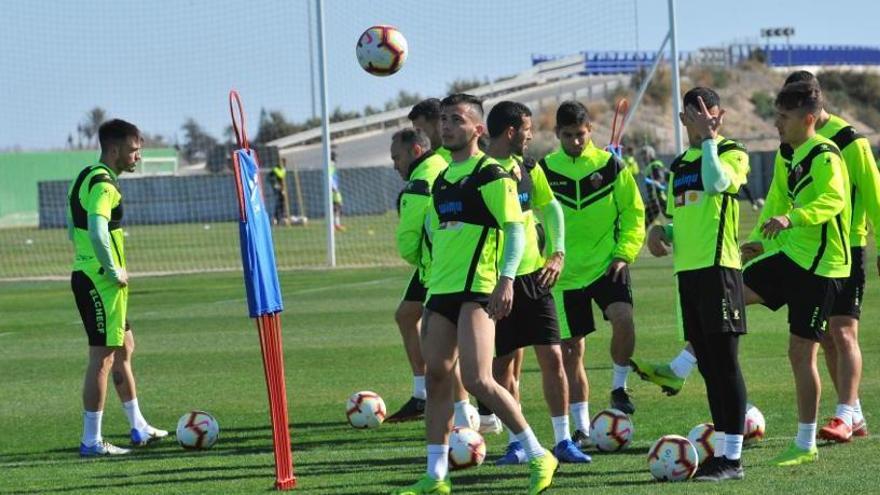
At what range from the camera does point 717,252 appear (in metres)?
8.09

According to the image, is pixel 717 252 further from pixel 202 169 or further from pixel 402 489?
pixel 202 169

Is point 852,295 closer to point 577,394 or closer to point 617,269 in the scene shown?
point 617,269

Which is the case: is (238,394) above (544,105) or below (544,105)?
below

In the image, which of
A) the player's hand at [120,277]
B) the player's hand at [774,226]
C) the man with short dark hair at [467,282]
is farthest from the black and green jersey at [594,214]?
the player's hand at [120,277]

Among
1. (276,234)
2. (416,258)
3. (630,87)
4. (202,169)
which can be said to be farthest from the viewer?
(202,169)

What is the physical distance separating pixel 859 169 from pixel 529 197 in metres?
2.16

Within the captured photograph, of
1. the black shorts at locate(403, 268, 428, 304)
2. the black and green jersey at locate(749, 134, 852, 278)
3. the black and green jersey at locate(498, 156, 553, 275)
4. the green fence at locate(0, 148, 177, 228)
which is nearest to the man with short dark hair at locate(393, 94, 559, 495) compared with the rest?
the black and green jersey at locate(498, 156, 553, 275)

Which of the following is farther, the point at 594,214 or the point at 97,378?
the point at 97,378

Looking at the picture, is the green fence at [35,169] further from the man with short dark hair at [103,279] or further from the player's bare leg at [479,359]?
the player's bare leg at [479,359]

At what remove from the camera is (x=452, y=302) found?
25.4 feet

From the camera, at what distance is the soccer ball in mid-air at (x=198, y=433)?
992cm

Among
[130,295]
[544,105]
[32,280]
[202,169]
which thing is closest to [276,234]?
[32,280]

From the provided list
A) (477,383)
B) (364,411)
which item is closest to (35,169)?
(364,411)

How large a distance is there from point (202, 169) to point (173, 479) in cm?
5929
